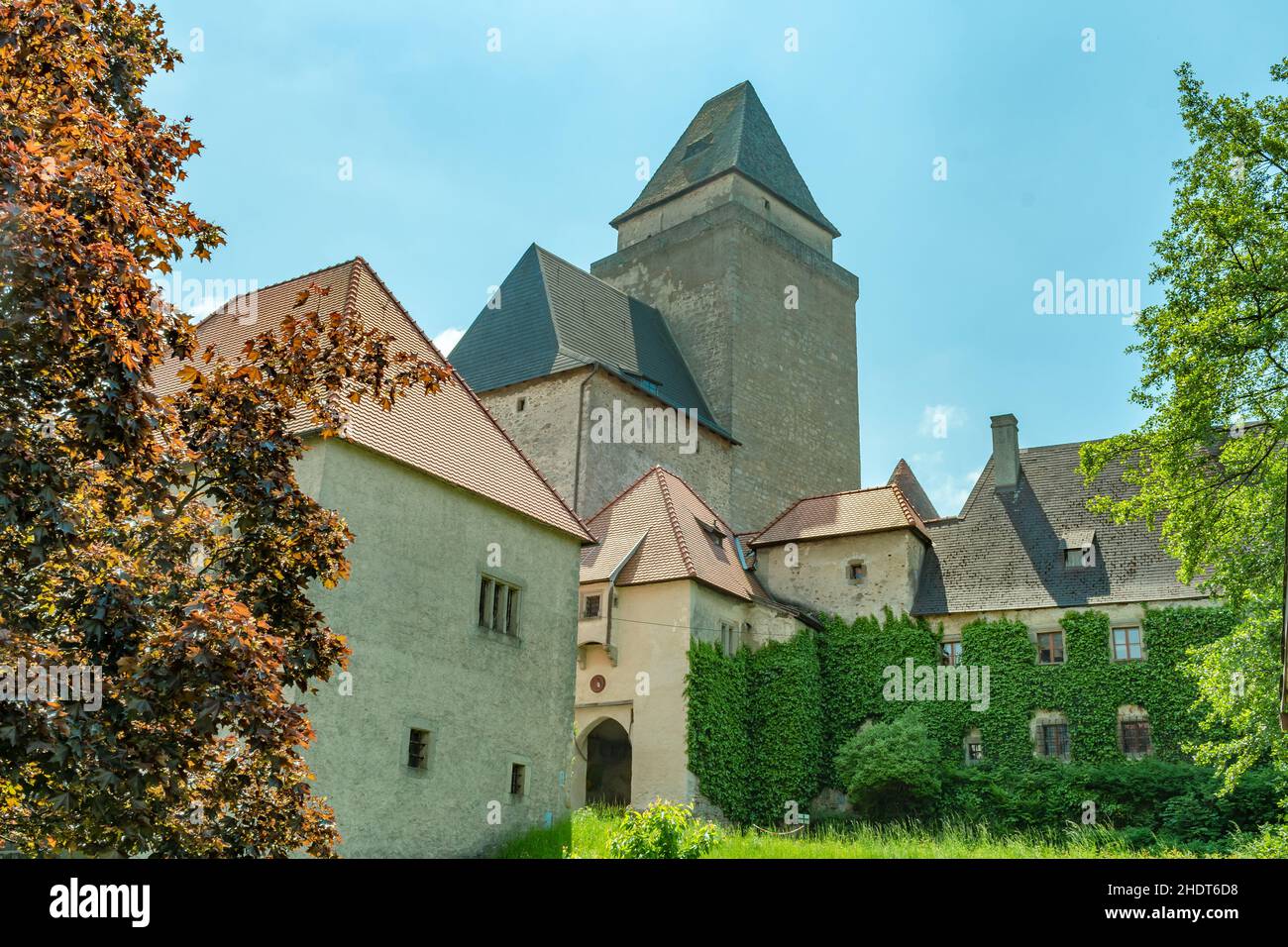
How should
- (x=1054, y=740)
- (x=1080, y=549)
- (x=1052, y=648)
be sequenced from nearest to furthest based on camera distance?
(x=1054, y=740)
(x=1052, y=648)
(x=1080, y=549)

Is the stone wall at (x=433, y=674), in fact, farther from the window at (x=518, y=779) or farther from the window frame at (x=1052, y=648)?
the window frame at (x=1052, y=648)

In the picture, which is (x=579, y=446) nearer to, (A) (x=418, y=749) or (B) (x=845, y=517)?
(B) (x=845, y=517)

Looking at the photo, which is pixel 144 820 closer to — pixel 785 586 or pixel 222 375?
pixel 222 375

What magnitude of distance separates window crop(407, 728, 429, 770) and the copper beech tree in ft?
29.9

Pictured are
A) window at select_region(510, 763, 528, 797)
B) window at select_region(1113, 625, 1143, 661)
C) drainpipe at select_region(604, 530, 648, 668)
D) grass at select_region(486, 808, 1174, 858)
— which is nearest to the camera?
window at select_region(510, 763, 528, 797)

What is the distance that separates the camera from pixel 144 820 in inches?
→ 294

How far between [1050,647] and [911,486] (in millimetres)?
12613

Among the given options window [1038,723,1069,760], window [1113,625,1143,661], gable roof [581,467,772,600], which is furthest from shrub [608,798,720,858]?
window [1113,625,1143,661]

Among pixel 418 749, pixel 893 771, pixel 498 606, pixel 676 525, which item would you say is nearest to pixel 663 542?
pixel 676 525

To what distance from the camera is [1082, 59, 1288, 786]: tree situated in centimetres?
1867

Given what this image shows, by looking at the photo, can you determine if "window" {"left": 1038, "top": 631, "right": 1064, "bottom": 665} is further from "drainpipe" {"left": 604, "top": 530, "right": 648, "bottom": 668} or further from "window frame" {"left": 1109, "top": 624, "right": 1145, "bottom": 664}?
"drainpipe" {"left": 604, "top": 530, "right": 648, "bottom": 668}

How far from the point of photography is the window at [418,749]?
18656 millimetres

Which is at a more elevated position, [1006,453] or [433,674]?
[1006,453]

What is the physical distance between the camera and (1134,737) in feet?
91.5
